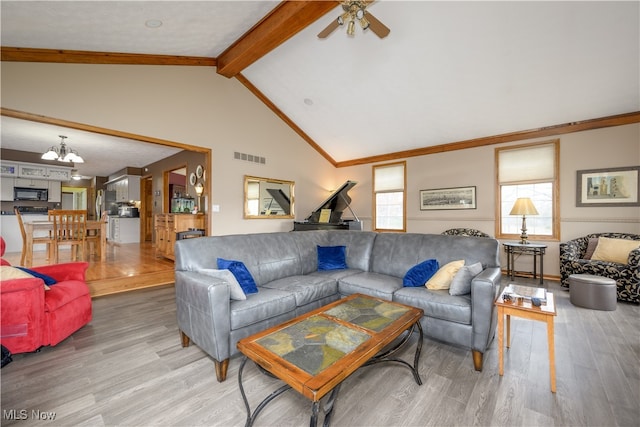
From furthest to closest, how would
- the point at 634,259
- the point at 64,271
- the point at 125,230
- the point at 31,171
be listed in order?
the point at 125,230, the point at 31,171, the point at 634,259, the point at 64,271

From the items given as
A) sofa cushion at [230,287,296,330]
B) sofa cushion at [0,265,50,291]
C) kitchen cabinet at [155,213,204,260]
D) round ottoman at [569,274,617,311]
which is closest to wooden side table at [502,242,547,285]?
round ottoman at [569,274,617,311]

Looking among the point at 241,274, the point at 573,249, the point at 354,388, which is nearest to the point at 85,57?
the point at 241,274

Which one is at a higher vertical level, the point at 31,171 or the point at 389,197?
the point at 31,171

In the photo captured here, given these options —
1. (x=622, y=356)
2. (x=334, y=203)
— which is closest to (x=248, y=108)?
(x=334, y=203)

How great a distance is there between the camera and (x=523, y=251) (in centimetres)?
480

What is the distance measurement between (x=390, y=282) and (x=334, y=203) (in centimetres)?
318

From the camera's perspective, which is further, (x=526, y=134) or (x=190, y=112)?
(x=526, y=134)

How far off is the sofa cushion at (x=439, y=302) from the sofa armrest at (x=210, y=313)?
152 cm

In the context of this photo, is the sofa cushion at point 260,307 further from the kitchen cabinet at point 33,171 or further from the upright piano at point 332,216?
the kitchen cabinet at point 33,171

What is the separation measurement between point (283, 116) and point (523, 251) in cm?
568

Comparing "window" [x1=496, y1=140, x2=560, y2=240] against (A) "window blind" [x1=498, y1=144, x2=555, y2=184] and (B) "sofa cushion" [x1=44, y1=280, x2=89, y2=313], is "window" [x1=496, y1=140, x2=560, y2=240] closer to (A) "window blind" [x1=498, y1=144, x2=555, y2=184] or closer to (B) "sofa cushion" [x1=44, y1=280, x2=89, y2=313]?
(A) "window blind" [x1=498, y1=144, x2=555, y2=184]

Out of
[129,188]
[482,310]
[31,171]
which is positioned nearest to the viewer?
[482,310]

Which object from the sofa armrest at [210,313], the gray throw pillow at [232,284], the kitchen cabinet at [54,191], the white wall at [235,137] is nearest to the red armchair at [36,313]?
the sofa armrest at [210,313]

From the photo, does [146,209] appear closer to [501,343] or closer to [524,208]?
[501,343]
